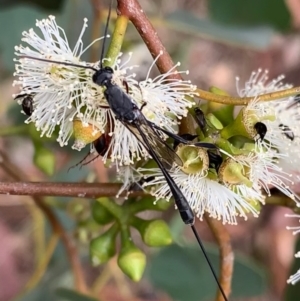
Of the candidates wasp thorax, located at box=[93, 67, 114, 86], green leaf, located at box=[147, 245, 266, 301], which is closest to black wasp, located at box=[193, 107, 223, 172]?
wasp thorax, located at box=[93, 67, 114, 86]

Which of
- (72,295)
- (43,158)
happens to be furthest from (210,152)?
(72,295)

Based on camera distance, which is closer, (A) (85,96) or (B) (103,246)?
(A) (85,96)

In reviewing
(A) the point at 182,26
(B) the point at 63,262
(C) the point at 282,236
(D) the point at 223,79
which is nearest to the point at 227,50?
(D) the point at 223,79

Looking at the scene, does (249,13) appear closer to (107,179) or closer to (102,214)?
(107,179)

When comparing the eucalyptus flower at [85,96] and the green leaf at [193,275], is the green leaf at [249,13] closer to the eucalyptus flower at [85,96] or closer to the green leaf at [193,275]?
the green leaf at [193,275]

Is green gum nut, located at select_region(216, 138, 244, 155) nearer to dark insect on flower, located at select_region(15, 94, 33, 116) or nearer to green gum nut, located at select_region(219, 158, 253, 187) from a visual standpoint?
green gum nut, located at select_region(219, 158, 253, 187)

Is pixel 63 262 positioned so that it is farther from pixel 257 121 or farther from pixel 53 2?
pixel 257 121
